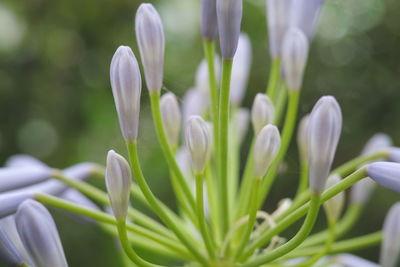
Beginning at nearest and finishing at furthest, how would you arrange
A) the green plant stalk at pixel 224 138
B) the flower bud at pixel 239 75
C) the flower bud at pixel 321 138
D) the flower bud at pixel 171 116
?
1. the flower bud at pixel 321 138
2. the green plant stalk at pixel 224 138
3. the flower bud at pixel 171 116
4. the flower bud at pixel 239 75

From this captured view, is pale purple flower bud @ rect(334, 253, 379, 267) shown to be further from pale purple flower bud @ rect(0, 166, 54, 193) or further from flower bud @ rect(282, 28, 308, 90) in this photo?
pale purple flower bud @ rect(0, 166, 54, 193)

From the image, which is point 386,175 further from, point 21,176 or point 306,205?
point 21,176

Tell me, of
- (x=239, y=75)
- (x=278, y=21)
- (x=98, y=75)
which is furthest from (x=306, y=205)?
(x=98, y=75)

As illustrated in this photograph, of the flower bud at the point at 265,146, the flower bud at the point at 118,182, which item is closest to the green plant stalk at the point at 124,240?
the flower bud at the point at 118,182

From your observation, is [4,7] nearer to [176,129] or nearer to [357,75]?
[357,75]

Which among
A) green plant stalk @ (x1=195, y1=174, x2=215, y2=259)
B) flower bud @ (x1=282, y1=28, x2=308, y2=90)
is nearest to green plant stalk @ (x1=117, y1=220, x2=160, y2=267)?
green plant stalk @ (x1=195, y1=174, x2=215, y2=259)

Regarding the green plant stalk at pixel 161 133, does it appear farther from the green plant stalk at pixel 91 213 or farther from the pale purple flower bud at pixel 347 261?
the pale purple flower bud at pixel 347 261

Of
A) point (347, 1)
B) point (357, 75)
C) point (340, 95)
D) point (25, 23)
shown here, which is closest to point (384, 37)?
point (357, 75)
